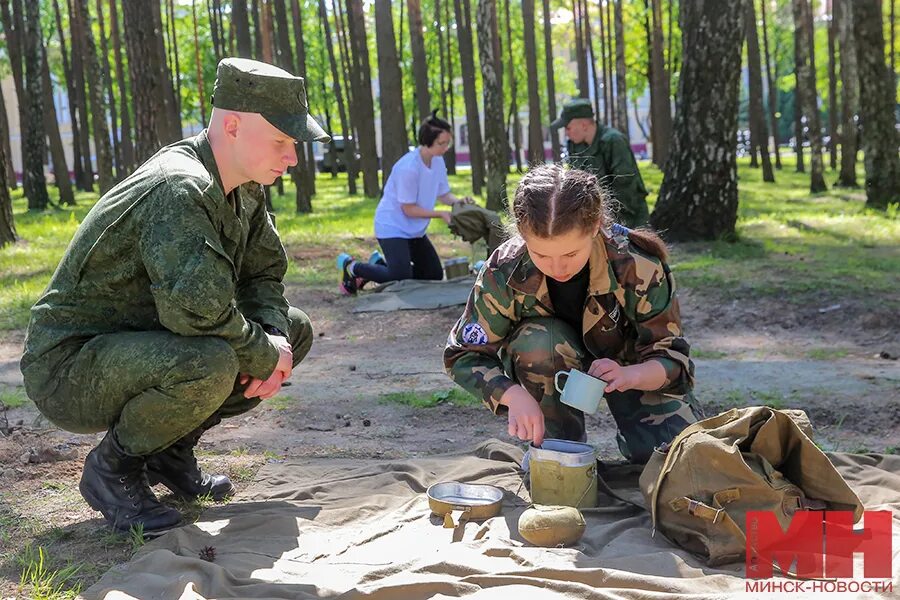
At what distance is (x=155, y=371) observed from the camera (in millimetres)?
3131

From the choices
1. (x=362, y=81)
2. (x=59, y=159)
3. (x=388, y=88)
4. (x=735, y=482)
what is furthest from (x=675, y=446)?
(x=59, y=159)

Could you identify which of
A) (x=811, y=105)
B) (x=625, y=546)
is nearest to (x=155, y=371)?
(x=625, y=546)

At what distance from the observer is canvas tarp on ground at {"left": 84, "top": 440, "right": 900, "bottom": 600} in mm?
2740

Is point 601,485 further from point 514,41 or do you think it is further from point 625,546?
point 514,41

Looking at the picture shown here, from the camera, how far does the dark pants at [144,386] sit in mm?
3137

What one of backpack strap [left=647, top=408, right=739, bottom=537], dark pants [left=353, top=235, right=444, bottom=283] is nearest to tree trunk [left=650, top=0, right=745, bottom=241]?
dark pants [left=353, top=235, right=444, bottom=283]

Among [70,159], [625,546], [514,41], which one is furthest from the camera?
Result: [70,159]

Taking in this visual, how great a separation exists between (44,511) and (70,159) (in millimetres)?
70248

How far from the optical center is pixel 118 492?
3352mm

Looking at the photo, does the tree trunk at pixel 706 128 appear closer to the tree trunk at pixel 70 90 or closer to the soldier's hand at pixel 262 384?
the soldier's hand at pixel 262 384

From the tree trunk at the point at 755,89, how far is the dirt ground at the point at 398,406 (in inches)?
570

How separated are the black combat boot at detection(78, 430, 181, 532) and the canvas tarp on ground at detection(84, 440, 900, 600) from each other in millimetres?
→ 148

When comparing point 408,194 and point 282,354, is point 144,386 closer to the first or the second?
point 282,354

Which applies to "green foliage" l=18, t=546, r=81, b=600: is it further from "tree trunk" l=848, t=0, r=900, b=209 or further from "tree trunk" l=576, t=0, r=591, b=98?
"tree trunk" l=576, t=0, r=591, b=98
